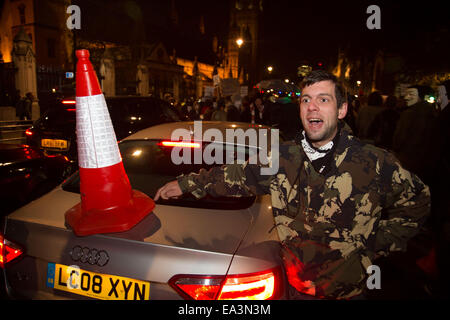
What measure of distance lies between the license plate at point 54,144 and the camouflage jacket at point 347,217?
567cm

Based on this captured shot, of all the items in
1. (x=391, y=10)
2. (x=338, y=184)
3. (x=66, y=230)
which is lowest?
(x=66, y=230)

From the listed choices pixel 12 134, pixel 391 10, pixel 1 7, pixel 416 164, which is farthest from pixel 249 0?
pixel 416 164

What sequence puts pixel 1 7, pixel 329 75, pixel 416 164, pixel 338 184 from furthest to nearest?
pixel 1 7 < pixel 416 164 < pixel 329 75 < pixel 338 184

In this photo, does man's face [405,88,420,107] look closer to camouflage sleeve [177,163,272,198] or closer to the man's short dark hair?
the man's short dark hair

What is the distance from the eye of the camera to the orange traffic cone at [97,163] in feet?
6.78

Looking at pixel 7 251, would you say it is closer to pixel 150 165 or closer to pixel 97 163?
pixel 97 163

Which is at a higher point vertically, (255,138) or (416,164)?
(255,138)

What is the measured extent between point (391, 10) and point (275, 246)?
33.1 metres

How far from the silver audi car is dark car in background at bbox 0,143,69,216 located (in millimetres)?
2639

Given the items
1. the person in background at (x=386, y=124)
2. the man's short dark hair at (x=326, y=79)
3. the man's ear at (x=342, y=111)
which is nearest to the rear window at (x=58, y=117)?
the man's short dark hair at (x=326, y=79)

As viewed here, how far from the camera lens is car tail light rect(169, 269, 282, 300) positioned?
1600 mm

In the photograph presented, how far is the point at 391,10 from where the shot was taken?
Result: 92.4 ft

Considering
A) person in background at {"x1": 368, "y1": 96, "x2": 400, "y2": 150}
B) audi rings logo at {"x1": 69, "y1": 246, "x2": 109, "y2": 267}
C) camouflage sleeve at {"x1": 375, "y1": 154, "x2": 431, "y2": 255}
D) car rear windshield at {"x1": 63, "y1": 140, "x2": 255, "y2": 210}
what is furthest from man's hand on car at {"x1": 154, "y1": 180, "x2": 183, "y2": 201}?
person in background at {"x1": 368, "y1": 96, "x2": 400, "y2": 150}
